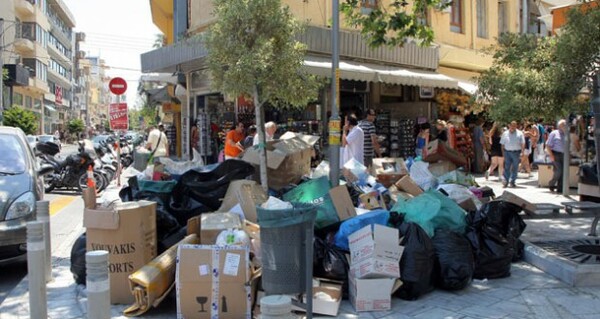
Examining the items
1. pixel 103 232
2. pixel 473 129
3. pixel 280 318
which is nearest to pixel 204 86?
pixel 473 129

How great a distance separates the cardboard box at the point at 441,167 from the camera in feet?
29.3

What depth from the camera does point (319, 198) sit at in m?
5.85

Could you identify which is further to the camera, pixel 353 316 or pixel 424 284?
pixel 424 284

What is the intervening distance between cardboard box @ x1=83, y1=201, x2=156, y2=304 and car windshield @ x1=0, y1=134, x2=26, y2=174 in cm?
198

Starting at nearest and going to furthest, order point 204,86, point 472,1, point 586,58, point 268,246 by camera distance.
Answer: point 268,246, point 586,58, point 204,86, point 472,1

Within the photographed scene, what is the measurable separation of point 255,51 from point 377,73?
655 centimetres

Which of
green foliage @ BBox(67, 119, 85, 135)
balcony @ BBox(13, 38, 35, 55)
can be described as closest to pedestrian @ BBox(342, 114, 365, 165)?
balcony @ BBox(13, 38, 35, 55)

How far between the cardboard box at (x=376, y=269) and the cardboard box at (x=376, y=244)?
30mm

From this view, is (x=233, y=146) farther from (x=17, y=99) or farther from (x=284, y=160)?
(x=17, y=99)

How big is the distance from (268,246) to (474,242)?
245 centimetres

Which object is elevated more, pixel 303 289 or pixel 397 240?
pixel 397 240

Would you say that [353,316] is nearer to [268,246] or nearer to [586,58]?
[268,246]

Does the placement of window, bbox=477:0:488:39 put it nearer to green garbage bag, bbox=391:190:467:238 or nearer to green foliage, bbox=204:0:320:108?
green foliage, bbox=204:0:320:108

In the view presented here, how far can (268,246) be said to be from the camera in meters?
4.26
